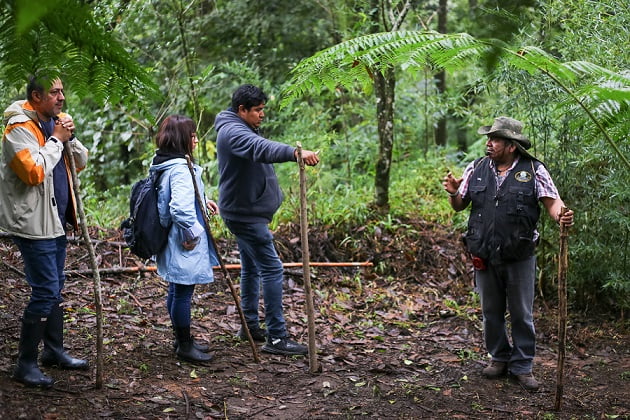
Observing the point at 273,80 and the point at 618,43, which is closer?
the point at 618,43

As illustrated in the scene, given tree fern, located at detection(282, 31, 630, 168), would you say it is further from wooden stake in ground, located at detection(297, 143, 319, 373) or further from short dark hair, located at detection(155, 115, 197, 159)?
short dark hair, located at detection(155, 115, 197, 159)

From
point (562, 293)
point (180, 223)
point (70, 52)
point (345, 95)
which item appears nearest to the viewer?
point (70, 52)

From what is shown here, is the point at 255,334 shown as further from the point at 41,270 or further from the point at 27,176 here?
the point at 27,176

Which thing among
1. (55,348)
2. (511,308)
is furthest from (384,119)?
(55,348)

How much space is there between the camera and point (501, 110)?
5.97 m

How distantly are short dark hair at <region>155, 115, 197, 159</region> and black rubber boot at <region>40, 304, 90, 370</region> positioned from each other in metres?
1.27

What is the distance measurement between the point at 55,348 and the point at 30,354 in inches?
Answer: 14.0

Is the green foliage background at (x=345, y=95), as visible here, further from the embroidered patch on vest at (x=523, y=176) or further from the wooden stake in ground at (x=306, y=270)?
the wooden stake in ground at (x=306, y=270)

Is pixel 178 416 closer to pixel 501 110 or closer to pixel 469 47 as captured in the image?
pixel 469 47

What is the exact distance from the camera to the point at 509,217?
4.32 metres

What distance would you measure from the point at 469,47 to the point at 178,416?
258 centimetres

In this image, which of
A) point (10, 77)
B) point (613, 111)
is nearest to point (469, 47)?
point (613, 111)

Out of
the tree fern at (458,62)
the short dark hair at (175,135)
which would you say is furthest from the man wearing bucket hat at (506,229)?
the short dark hair at (175,135)

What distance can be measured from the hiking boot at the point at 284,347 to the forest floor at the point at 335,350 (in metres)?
0.06
